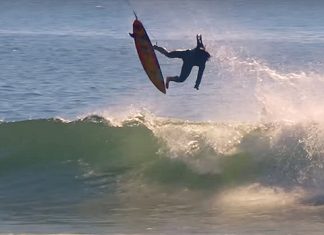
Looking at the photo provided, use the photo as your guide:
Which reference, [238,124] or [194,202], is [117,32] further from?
[194,202]

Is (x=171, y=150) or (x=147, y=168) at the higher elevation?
(x=171, y=150)

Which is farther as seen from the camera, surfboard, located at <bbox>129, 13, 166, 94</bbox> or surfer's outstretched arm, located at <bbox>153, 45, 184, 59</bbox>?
surfboard, located at <bbox>129, 13, 166, 94</bbox>

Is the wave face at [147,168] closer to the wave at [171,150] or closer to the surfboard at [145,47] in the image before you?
the wave at [171,150]

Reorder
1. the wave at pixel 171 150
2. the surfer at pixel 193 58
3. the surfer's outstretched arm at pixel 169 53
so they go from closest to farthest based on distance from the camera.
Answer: the surfer's outstretched arm at pixel 169 53 < the surfer at pixel 193 58 < the wave at pixel 171 150

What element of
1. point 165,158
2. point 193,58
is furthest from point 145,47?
point 165,158

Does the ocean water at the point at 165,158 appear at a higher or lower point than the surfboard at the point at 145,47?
lower

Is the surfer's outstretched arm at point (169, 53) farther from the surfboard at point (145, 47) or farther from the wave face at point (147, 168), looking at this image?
the wave face at point (147, 168)

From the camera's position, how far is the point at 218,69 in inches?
1252

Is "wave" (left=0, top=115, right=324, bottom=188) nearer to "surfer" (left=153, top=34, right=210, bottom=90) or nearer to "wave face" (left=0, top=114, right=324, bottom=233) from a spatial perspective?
"wave face" (left=0, top=114, right=324, bottom=233)

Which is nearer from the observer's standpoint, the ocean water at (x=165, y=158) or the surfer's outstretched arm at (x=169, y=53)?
the ocean water at (x=165, y=158)

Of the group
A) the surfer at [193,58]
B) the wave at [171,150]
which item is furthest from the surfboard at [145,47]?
the wave at [171,150]

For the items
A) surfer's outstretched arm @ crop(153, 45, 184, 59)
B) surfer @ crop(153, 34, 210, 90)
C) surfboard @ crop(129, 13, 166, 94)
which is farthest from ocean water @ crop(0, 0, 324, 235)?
surfer @ crop(153, 34, 210, 90)

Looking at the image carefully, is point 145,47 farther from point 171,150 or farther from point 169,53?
point 171,150

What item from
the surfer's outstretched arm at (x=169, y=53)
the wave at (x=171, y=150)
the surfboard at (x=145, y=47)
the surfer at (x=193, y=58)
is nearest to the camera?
the surfer's outstretched arm at (x=169, y=53)
